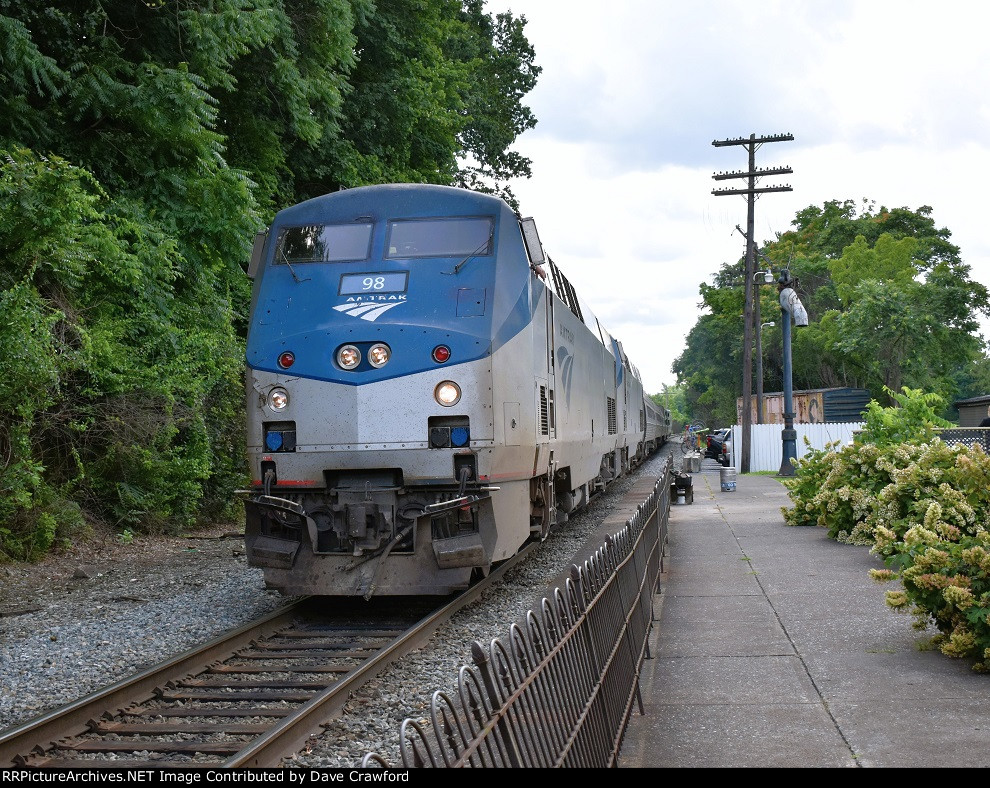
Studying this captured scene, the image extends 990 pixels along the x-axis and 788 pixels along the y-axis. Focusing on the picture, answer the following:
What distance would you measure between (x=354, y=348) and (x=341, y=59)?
1097cm

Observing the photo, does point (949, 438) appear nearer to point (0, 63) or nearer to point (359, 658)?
point (359, 658)

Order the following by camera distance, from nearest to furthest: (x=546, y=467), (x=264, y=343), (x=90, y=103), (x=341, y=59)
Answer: (x=264, y=343)
(x=546, y=467)
(x=90, y=103)
(x=341, y=59)

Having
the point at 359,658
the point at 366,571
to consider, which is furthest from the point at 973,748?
the point at 366,571

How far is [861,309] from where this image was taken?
4612 cm

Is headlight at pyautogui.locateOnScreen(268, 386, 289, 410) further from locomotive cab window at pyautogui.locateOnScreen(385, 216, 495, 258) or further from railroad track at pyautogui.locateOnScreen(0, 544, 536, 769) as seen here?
railroad track at pyautogui.locateOnScreen(0, 544, 536, 769)

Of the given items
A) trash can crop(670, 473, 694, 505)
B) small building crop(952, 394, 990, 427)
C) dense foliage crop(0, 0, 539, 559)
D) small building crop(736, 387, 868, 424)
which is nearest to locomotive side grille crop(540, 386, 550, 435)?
dense foliage crop(0, 0, 539, 559)

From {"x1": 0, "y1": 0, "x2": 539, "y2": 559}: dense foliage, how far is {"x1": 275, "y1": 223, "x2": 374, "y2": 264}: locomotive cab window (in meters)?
3.24

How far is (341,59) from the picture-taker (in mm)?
17578

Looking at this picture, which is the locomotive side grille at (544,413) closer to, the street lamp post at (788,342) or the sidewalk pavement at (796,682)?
the sidewalk pavement at (796,682)

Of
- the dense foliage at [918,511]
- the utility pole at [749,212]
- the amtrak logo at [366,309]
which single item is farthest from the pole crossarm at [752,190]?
the amtrak logo at [366,309]

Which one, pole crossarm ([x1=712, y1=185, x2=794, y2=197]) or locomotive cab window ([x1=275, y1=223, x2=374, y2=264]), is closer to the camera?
locomotive cab window ([x1=275, y1=223, x2=374, y2=264])

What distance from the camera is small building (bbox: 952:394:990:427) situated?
39.8 m

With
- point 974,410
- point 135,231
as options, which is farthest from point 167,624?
point 974,410
